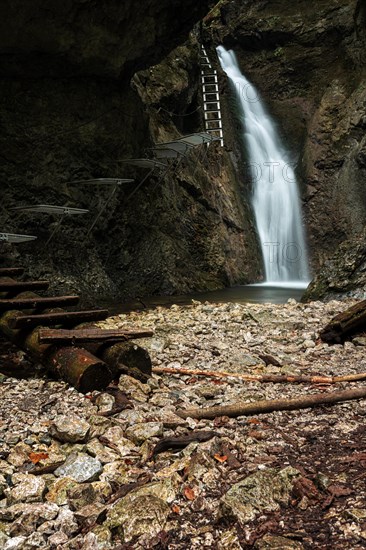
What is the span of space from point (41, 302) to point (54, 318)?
816 millimetres

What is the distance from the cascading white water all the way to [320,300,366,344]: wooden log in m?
16.7

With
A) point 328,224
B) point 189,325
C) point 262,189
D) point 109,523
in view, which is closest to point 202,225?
point 262,189

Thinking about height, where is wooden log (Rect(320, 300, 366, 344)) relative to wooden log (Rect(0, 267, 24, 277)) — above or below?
below

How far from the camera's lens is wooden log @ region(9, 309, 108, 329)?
20.2ft

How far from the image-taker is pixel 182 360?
21.9 feet

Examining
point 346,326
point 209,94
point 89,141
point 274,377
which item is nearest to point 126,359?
point 274,377

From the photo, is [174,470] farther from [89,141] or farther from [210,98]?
[210,98]

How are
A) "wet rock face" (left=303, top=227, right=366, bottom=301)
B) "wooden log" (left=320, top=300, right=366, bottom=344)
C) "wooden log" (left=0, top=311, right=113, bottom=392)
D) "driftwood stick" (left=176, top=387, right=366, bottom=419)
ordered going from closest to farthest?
"driftwood stick" (left=176, top=387, right=366, bottom=419)
"wooden log" (left=0, top=311, right=113, bottom=392)
"wooden log" (left=320, top=300, right=366, bottom=344)
"wet rock face" (left=303, top=227, right=366, bottom=301)

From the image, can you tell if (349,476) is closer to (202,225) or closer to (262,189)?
(202,225)

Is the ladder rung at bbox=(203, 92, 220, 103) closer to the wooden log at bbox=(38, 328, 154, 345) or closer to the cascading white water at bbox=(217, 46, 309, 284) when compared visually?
the cascading white water at bbox=(217, 46, 309, 284)

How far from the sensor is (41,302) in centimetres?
711

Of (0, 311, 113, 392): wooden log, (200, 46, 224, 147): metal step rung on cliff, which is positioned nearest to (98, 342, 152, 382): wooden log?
(0, 311, 113, 392): wooden log

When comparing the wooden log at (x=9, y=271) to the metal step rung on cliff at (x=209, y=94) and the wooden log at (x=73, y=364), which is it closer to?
the wooden log at (x=73, y=364)

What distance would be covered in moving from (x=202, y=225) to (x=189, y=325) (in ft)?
38.3
